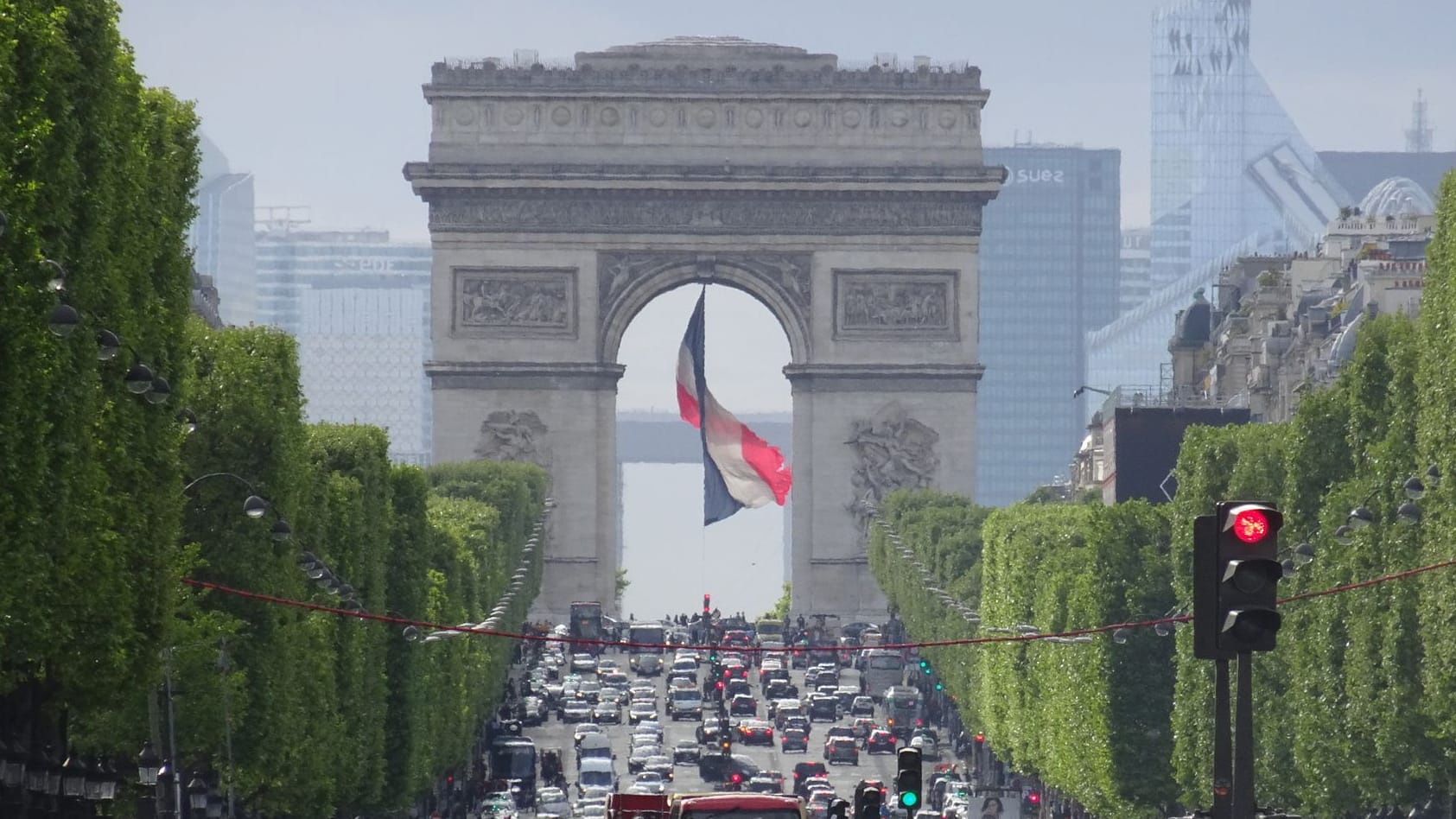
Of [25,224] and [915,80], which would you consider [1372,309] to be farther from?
[25,224]

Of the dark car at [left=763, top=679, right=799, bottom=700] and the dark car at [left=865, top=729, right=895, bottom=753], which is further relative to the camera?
A: the dark car at [left=763, top=679, right=799, bottom=700]

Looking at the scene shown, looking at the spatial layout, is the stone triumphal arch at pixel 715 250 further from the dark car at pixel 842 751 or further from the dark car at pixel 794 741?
the dark car at pixel 842 751

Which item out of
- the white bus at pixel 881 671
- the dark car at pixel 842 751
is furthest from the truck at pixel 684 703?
the dark car at pixel 842 751

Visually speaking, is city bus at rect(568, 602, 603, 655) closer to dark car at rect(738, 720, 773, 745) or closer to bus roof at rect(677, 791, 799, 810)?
dark car at rect(738, 720, 773, 745)

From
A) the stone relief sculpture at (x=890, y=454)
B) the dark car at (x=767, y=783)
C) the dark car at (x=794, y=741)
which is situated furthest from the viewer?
the stone relief sculpture at (x=890, y=454)

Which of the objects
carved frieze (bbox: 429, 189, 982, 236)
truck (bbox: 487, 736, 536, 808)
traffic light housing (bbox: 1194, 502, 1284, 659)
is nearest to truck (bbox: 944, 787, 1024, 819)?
truck (bbox: 487, 736, 536, 808)

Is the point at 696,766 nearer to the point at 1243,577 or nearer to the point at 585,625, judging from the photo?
the point at 585,625

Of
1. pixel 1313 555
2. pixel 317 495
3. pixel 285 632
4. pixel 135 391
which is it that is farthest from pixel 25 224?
pixel 1313 555
